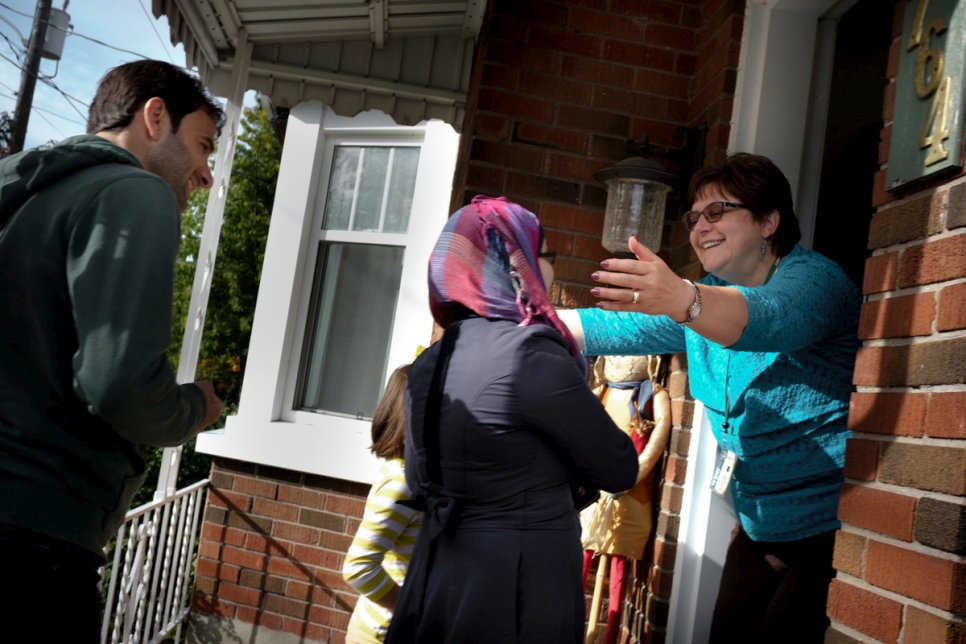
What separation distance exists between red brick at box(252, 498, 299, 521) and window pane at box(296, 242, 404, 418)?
674 mm

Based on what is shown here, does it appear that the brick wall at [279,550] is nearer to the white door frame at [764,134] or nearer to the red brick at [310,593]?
the red brick at [310,593]

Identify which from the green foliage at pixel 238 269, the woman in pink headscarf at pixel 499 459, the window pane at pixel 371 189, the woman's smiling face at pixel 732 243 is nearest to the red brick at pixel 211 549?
the window pane at pixel 371 189

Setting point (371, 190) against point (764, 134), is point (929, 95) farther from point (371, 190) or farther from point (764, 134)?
point (371, 190)

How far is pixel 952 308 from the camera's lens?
127 centimetres

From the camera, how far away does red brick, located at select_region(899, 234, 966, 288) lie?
1.27 meters

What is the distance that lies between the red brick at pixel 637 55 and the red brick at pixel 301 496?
2957mm

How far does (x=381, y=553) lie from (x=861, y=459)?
1.24m

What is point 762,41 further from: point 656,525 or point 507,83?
point 656,525

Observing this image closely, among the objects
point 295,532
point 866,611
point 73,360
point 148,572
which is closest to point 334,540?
point 295,532

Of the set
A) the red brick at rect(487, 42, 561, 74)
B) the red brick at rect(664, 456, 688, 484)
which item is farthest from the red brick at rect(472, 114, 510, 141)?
the red brick at rect(664, 456, 688, 484)

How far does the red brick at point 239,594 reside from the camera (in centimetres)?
445

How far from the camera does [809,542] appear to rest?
6.23ft

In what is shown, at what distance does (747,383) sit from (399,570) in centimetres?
Answer: 111

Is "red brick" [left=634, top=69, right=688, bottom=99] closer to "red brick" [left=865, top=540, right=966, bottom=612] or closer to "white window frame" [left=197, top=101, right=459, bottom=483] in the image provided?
"white window frame" [left=197, top=101, right=459, bottom=483]
